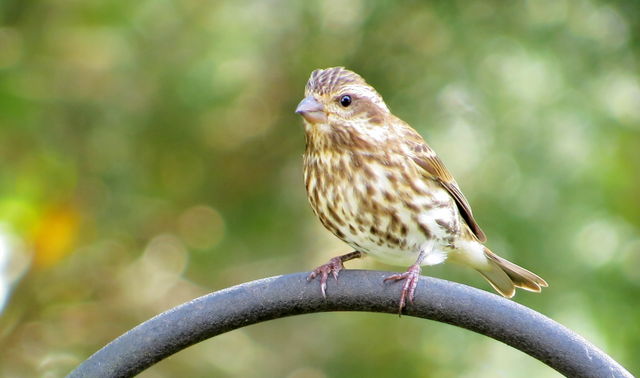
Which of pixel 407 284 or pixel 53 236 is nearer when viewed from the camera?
pixel 407 284

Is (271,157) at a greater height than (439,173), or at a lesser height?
greater

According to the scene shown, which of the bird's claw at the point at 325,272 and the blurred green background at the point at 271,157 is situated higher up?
the blurred green background at the point at 271,157

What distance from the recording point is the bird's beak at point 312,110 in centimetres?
425

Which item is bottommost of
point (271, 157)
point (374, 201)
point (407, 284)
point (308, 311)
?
point (308, 311)

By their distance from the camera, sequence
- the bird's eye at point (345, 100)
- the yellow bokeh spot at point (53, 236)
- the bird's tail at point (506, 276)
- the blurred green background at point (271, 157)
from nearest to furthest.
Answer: the bird's eye at point (345, 100)
the bird's tail at point (506, 276)
the yellow bokeh spot at point (53, 236)
the blurred green background at point (271, 157)

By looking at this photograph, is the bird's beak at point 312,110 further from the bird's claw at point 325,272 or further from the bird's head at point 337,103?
the bird's claw at point 325,272

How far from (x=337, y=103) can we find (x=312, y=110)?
16cm

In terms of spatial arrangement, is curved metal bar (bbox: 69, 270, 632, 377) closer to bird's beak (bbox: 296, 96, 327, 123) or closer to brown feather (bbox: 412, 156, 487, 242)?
bird's beak (bbox: 296, 96, 327, 123)

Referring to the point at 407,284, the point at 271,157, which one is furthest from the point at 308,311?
the point at 271,157

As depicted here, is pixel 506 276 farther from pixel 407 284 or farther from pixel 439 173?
pixel 407 284

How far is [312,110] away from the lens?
428 centimetres

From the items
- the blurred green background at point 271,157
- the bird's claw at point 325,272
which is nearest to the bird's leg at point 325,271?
the bird's claw at point 325,272

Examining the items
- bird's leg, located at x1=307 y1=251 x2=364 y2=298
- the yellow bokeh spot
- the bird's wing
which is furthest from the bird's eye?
the yellow bokeh spot

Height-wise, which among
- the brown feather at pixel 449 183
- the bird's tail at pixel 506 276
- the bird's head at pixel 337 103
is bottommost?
the bird's tail at pixel 506 276
